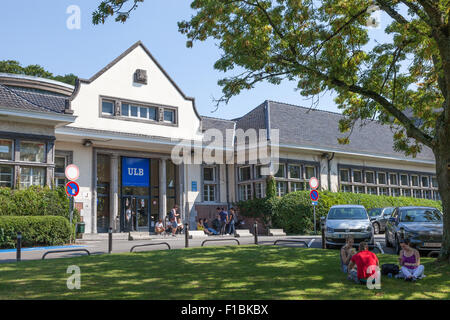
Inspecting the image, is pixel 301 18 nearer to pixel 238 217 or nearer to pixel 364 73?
pixel 364 73

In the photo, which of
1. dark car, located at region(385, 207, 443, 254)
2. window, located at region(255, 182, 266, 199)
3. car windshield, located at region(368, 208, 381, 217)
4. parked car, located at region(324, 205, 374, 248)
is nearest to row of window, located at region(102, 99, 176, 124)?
window, located at region(255, 182, 266, 199)

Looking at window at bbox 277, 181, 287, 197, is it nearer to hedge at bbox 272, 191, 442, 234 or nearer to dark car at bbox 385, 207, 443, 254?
hedge at bbox 272, 191, 442, 234

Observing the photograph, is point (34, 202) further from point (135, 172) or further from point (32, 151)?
point (135, 172)

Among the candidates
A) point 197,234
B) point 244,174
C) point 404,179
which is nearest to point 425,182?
point 404,179

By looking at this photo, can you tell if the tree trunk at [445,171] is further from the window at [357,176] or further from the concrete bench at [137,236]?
the window at [357,176]

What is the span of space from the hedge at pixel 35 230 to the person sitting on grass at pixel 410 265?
556 inches

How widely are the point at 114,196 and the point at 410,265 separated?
1904 cm

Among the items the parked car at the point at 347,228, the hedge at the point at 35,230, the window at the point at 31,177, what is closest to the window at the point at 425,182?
the parked car at the point at 347,228

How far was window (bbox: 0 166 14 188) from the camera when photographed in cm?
2006

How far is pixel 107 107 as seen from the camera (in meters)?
25.7

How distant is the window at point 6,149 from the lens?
2016 centimetres

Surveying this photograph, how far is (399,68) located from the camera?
46.3ft
